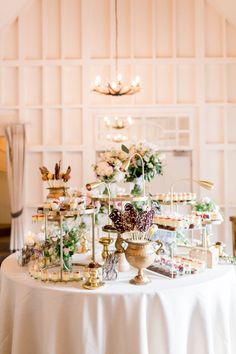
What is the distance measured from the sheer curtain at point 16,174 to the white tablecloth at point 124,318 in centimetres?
360

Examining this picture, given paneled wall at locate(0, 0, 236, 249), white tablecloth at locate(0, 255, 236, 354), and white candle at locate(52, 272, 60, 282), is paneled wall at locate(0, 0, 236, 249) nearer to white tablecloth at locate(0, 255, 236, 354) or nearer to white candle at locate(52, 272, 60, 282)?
white candle at locate(52, 272, 60, 282)

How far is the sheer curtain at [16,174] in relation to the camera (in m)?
6.20

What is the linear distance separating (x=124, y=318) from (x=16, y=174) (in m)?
4.29

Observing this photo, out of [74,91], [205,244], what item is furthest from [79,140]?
[205,244]

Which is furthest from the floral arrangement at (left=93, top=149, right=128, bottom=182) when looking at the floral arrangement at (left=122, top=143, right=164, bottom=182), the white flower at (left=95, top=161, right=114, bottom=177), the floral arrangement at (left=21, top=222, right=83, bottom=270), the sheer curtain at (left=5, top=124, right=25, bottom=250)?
the sheer curtain at (left=5, top=124, right=25, bottom=250)

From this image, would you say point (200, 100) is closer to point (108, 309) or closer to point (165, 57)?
point (165, 57)

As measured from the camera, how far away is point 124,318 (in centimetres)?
237

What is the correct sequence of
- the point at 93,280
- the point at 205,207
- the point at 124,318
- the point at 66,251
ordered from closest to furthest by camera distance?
the point at 124,318, the point at 93,280, the point at 66,251, the point at 205,207

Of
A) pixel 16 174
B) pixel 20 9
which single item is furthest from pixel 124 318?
pixel 20 9

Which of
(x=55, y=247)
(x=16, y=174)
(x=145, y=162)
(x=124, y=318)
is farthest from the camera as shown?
(x=16, y=174)

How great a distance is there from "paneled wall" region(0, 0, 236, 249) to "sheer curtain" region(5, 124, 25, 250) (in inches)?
6.8

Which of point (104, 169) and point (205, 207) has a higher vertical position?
point (104, 169)

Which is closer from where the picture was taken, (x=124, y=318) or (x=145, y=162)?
(x=124, y=318)

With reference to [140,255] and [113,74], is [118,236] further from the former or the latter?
[113,74]
